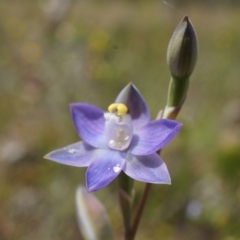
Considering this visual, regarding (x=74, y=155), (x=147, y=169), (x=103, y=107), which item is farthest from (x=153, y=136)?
(x=103, y=107)

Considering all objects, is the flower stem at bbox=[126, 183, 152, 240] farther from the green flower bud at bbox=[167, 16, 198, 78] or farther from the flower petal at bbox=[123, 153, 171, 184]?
the green flower bud at bbox=[167, 16, 198, 78]

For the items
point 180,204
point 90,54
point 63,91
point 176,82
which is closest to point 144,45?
point 90,54

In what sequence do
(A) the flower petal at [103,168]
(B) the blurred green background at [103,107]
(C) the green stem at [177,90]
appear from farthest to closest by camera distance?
1. (B) the blurred green background at [103,107]
2. (C) the green stem at [177,90]
3. (A) the flower petal at [103,168]

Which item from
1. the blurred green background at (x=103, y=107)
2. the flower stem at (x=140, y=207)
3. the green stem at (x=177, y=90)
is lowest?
the blurred green background at (x=103, y=107)

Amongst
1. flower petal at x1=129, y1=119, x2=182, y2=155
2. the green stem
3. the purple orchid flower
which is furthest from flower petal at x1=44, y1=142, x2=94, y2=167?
the green stem

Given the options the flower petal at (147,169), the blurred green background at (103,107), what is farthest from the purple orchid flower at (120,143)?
the blurred green background at (103,107)

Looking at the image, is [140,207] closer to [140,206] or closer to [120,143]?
[140,206]

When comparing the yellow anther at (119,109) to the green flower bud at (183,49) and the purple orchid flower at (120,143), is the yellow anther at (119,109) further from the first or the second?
Result: the green flower bud at (183,49)
